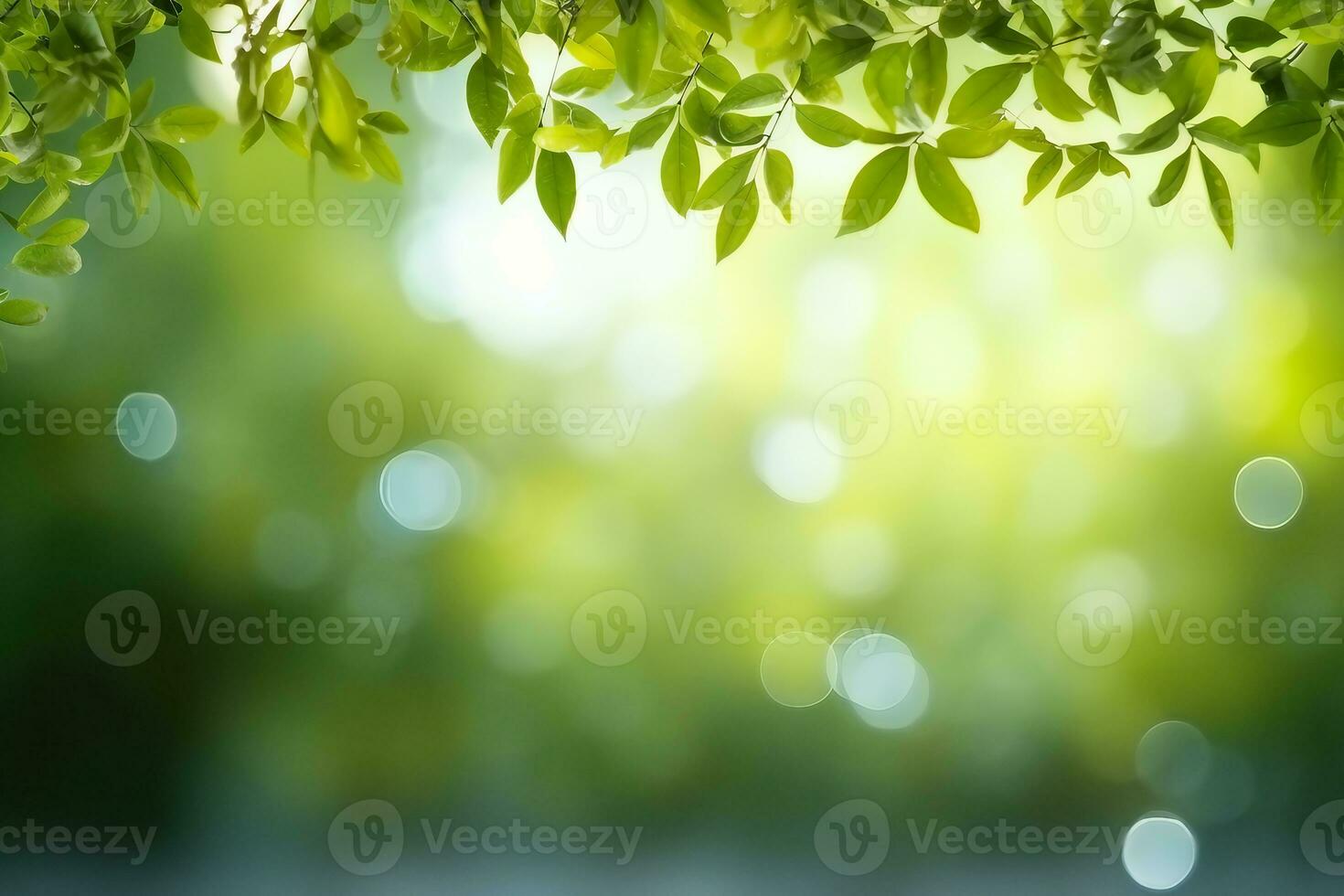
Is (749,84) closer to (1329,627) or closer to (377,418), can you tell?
(377,418)

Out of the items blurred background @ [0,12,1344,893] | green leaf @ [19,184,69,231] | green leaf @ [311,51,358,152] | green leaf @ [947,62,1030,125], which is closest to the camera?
green leaf @ [311,51,358,152]

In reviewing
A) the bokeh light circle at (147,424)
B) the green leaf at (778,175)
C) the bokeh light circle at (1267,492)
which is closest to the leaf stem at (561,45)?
the green leaf at (778,175)

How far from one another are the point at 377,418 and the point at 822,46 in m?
1.44

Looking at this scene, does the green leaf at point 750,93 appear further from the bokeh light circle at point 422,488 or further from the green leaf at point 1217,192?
the bokeh light circle at point 422,488

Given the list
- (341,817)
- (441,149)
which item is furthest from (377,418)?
(341,817)

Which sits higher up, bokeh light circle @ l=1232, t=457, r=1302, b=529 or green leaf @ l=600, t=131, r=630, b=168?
green leaf @ l=600, t=131, r=630, b=168

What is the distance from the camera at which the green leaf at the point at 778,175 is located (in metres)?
0.46

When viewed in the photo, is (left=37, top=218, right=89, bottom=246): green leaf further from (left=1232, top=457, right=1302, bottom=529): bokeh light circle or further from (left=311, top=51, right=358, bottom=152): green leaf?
(left=1232, top=457, right=1302, bottom=529): bokeh light circle

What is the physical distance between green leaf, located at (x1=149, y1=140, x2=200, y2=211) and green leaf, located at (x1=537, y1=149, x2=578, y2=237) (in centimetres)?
19

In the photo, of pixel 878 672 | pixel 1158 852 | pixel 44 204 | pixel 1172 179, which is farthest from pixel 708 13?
pixel 1158 852

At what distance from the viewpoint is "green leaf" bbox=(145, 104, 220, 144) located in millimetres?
506

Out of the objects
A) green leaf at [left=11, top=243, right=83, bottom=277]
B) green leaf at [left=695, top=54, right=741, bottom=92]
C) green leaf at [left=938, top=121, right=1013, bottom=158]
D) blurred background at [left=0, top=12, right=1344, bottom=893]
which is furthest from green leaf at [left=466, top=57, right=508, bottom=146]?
blurred background at [left=0, top=12, right=1344, bottom=893]

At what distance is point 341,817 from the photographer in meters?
1.70

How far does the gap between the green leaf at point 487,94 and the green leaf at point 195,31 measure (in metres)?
0.11
